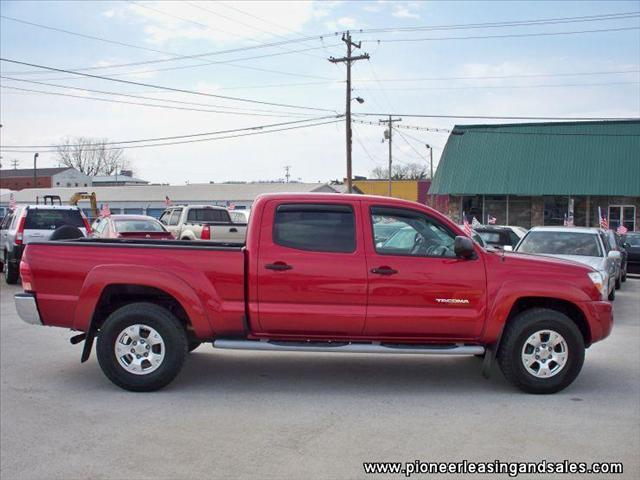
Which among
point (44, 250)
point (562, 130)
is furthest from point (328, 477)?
point (562, 130)

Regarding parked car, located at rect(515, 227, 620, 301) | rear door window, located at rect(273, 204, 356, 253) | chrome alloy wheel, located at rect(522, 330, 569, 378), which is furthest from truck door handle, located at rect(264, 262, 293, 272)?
parked car, located at rect(515, 227, 620, 301)

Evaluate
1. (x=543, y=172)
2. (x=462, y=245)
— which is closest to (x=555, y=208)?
(x=543, y=172)

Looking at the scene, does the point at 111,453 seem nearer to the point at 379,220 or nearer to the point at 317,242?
the point at 317,242

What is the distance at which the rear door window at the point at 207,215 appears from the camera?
23.9 meters

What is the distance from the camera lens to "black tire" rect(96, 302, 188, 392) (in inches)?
256

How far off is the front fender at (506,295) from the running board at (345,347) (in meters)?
0.21

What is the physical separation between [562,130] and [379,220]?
34804mm

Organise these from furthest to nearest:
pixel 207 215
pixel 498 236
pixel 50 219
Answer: pixel 207 215 < pixel 498 236 < pixel 50 219

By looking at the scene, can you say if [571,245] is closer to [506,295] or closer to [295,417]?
[506,295]

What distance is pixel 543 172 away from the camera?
37.1m

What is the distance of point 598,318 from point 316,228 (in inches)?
118

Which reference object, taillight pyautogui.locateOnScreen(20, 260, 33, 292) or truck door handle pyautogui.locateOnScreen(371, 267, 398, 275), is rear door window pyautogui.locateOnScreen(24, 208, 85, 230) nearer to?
taillight pyautogui.locateOnScreen(20, 260, 33, 292)

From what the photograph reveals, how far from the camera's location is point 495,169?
37.9 m

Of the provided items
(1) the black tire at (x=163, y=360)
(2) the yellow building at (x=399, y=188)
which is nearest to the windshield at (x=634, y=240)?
(1) the black tire at (x=163, y=360)
